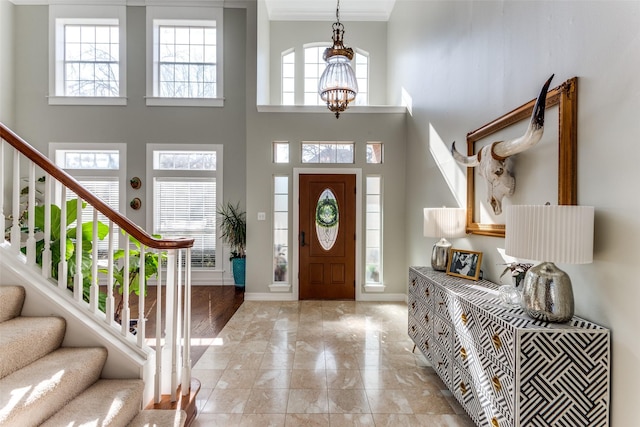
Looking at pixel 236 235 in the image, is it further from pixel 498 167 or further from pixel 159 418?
pixel 498 167

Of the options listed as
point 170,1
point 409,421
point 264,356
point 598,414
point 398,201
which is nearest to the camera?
point 598,414

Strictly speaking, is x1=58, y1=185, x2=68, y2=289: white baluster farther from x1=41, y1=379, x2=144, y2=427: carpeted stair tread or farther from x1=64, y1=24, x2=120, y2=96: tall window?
x1=64, y1=24, x2=120, y2=96: tall window

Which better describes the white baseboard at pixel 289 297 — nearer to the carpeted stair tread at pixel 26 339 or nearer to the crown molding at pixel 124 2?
the carpeted stair tread at pixel 26 339

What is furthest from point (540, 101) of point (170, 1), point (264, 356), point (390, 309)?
point (170, 1)

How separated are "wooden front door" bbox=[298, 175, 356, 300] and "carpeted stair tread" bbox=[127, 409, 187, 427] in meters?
2.96

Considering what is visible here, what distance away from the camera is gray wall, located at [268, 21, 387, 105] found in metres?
5.73

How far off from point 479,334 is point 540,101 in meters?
1.33

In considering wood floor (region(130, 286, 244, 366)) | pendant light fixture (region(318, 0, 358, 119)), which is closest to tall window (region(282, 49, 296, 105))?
pendant light fixture (region(318, 0, 358, 119))

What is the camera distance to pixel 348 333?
346cm

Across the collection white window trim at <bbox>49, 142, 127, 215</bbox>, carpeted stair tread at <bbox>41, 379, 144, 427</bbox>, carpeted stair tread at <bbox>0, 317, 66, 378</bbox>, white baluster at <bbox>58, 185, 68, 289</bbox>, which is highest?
white window trim at <bbox>49, 142, 127, 215</bbox>

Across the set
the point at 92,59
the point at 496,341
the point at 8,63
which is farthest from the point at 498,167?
the point at 8,63

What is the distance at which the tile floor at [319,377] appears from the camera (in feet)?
6.79

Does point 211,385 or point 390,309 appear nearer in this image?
point 211,385

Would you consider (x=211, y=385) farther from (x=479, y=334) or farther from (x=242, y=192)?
(x=242, y=192)
